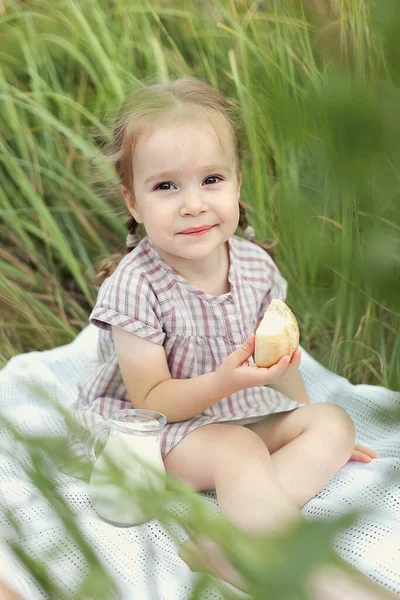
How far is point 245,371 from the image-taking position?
3.17 ft

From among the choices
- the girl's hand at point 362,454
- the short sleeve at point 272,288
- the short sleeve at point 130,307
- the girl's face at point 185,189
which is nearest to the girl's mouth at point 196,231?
the girl's face at point 185,189

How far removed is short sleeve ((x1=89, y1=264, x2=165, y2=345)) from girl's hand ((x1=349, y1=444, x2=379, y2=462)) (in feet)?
1.06

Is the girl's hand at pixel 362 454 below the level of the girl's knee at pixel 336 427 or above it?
below

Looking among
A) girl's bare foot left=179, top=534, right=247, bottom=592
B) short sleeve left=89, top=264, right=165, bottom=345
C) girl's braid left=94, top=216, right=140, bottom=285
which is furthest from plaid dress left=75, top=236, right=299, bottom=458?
girl's bare foot left=179, top=534, right=247, bottom=592

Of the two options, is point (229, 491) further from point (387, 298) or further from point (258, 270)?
point (387, 298)

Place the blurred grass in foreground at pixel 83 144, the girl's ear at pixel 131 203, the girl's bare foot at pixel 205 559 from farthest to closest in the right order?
the blurred grass in foreground at pixel 83 144, the girl's ear at pixel 131 203, the girl's bare foot at pixel 205 559

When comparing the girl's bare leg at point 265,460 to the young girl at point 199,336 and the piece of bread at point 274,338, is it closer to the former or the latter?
the young girl at point 199,336

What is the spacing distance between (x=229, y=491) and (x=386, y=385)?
0.44 meters

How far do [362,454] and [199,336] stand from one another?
11.4 inches

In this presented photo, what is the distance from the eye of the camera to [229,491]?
97cm

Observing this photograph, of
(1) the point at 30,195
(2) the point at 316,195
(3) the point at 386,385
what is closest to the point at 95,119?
(1) the point at 30,195

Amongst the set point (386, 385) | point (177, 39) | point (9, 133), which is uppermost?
point (177, 39)

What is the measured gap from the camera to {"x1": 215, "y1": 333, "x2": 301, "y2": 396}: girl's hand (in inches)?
37.8

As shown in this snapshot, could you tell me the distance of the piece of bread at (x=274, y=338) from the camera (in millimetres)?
970
